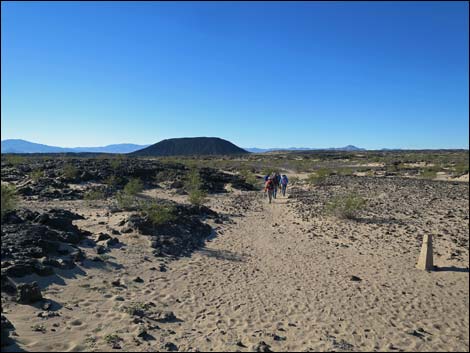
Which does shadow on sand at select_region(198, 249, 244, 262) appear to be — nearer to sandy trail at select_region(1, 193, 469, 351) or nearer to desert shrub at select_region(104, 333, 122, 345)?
sandy trail at select_region(1, 193, 469, 351)

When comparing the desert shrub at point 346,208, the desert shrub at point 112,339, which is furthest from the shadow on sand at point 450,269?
the desert shrub at point 112,339

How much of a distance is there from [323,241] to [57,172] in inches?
838

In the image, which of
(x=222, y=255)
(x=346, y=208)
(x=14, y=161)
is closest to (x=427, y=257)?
(x=222, y=255)

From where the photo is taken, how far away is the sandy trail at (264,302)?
5.41 m

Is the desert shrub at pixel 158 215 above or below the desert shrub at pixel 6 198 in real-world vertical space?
below

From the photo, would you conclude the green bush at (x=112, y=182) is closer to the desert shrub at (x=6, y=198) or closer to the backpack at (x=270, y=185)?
the backpack at (x=270, y=185)

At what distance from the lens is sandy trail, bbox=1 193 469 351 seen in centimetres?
541

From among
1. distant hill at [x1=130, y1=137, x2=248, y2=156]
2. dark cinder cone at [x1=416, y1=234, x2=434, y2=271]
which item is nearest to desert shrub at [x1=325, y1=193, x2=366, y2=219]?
dark cinder cone at [x1=416, y1=234, x2=434, y2=271]

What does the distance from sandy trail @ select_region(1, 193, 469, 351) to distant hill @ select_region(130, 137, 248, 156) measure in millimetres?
118895

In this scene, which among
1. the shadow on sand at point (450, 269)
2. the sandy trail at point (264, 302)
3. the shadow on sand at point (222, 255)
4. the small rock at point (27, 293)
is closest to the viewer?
the sandy trail at point (264, 302)

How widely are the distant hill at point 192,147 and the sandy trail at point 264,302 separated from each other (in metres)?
119

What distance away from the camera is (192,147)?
131 metres

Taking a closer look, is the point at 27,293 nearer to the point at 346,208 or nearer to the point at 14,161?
the point at 346,208

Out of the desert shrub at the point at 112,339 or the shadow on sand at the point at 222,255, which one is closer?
the desert shrub at the point at 112,339
